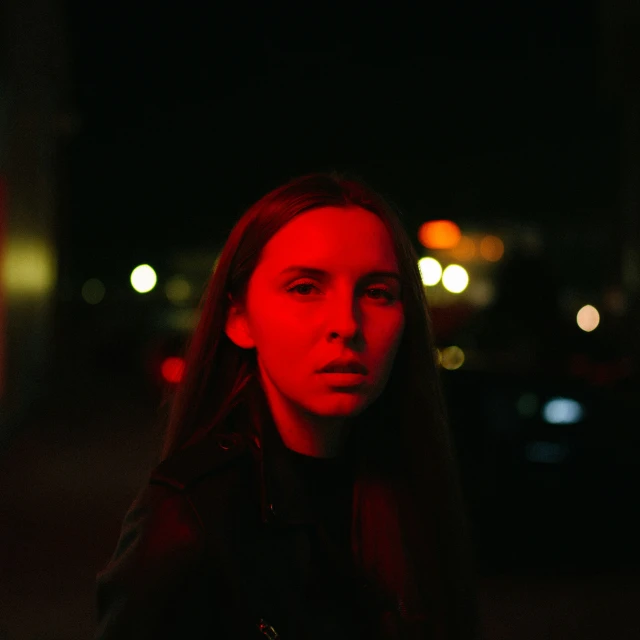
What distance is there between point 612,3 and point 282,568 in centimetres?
2026

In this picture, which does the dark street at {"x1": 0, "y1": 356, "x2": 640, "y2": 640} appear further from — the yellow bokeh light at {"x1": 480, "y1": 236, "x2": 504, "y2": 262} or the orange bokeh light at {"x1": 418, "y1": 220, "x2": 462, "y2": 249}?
the yellow bokeh light at {"x1": 480, "y1": 236, "x2": 504, "y2": 262}

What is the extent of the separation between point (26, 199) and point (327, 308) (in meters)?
14.8

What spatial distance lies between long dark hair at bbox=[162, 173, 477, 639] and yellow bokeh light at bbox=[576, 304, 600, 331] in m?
28.9

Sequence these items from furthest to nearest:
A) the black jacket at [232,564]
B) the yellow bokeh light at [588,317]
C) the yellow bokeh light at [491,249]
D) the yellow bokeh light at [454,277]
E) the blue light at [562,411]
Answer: the yellow bokeh light at [588,317], the yellow bokeh light at [491,249], the yellow bokeh light at [454,277], the blue light at [562,411], the black jacket at [232,564]

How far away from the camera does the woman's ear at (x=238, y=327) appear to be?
183cm

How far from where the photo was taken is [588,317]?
3098 cm

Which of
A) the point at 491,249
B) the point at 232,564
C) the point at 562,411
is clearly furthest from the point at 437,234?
the point at 491,249

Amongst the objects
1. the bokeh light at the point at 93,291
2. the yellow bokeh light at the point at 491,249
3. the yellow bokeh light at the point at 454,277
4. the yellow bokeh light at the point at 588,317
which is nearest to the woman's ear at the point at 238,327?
the yellow bokeh light at the point at 454,277

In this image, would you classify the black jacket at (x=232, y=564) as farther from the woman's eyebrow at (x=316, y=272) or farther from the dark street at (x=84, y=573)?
the dark street at (x=84, y=573)

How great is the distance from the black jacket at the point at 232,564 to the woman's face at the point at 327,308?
15 centimetres

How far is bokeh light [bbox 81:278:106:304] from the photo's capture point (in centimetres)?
3347

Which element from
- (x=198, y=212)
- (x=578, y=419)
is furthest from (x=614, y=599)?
(x=198, y=212)

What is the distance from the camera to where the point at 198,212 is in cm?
3366

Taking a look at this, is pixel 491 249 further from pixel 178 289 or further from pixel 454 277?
pixel 178 289
